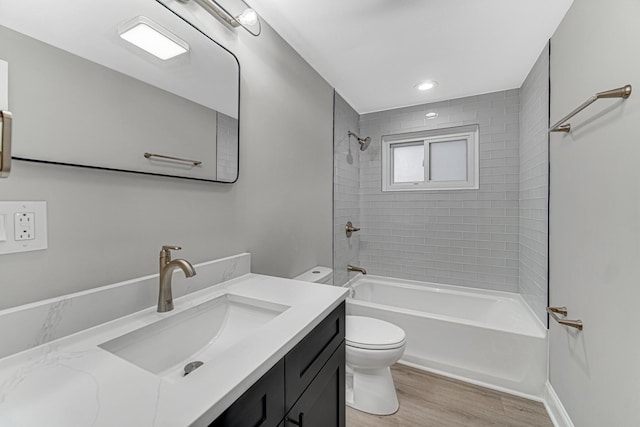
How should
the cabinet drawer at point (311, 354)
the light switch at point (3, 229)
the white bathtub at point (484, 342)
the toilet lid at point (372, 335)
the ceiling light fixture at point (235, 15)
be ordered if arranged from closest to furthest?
the light switch at point (3, 229) → the cabinet drawer at point (311, 354) → the ceiling light fixture at point (235, 15) → the toilet lid at point (372, 335) → the white bathtub at point (484, 342)

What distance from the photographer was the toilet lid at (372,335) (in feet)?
5.31

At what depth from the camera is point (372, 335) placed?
5.65ft

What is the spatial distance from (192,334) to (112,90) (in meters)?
0.88

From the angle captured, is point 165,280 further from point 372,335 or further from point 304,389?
point 372,335

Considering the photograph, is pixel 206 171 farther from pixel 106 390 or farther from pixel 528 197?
pixel 528 197

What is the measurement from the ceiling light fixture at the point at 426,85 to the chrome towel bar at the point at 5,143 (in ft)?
8.81

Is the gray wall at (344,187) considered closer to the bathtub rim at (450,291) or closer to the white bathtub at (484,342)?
the bathtub rim at (450,291)

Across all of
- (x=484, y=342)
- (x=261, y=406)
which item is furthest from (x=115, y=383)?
(x=484, y=342)

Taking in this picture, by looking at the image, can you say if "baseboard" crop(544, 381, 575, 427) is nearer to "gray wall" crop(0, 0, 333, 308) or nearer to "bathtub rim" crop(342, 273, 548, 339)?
"bathtub rim" crop(342, 273, 548, 339)

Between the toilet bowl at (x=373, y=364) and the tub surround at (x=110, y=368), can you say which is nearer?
the tub surround at (x=110, y=368)

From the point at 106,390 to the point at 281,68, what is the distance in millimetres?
1813

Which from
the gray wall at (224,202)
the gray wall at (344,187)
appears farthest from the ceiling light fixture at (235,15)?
the gray wall at (344,187)

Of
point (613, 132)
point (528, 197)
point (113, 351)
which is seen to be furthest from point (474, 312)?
point (113, 351)

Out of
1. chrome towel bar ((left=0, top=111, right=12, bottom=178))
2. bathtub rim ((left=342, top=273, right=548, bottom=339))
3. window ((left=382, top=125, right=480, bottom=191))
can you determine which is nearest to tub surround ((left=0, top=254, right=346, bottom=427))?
chrome towel bar ((left=0, top=111, right=12, bottom=178))
